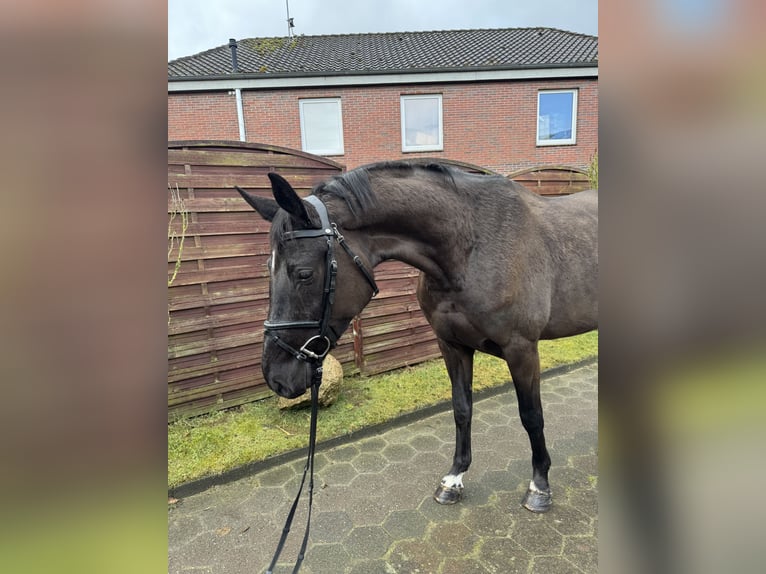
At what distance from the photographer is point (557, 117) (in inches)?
535

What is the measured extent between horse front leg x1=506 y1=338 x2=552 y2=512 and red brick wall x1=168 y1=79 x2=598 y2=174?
38.0ft

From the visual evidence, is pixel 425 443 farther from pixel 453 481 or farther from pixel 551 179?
pixel 551 179

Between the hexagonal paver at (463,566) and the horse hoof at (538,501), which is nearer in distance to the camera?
the hexagonal paver at (463,566)

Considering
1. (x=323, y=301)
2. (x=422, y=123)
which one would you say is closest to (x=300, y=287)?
(x=323, y=301)

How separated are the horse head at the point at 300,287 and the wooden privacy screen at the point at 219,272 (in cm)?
199

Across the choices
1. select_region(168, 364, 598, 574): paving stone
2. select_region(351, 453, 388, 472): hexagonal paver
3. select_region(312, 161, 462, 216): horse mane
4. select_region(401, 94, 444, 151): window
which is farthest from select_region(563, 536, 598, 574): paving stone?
select_region(401, 94, 444, 151): window

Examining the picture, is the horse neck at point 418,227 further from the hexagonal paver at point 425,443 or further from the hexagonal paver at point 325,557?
the hexagonal paver at point 425,443

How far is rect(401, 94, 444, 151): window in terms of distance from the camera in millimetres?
13250

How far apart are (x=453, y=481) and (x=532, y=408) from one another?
0.80 meters

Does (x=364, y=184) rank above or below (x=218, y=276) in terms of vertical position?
above

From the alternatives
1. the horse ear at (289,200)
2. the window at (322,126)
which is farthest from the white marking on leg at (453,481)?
the window at (322,126)

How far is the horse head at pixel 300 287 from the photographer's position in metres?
1.68

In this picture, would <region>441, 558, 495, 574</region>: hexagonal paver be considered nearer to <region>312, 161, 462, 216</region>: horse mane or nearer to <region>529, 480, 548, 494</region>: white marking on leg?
<region>529, 480, 548, 494</region>: white marking on leg
